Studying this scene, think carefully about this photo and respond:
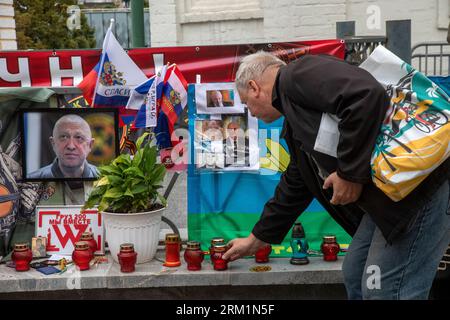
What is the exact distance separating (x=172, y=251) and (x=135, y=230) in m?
0.29

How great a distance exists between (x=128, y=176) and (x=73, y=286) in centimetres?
80

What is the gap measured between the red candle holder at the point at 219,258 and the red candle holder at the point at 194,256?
0.10 m

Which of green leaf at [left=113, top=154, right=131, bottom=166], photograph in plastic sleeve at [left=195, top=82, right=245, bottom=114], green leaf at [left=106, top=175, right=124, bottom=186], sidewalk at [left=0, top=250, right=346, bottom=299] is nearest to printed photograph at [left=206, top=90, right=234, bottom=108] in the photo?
photograph in plastic sleeve at [left=195, top=82, right=245, bottom=114]

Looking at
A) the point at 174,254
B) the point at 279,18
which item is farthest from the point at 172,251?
the point at 279,18

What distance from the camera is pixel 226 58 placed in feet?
15.3

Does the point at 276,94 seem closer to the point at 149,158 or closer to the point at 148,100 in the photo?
the point at 149,158

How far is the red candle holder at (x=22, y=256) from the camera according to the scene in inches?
160

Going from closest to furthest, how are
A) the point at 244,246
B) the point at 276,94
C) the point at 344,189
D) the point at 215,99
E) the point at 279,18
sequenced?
the point at 344,189 < the point at 276,94 < the point at 244,246 < the point at 215,99 < the point at 279,18

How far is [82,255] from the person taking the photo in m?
4.03

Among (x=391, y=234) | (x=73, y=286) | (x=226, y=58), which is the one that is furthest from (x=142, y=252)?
(x=391, y=234)

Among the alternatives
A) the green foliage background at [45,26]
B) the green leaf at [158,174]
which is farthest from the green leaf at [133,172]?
the green foliage background at [45,26]

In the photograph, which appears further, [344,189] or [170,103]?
[170,103]

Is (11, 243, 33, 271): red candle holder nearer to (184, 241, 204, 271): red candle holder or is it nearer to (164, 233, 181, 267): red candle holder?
(164, 233, 181, 267): red candle holder
